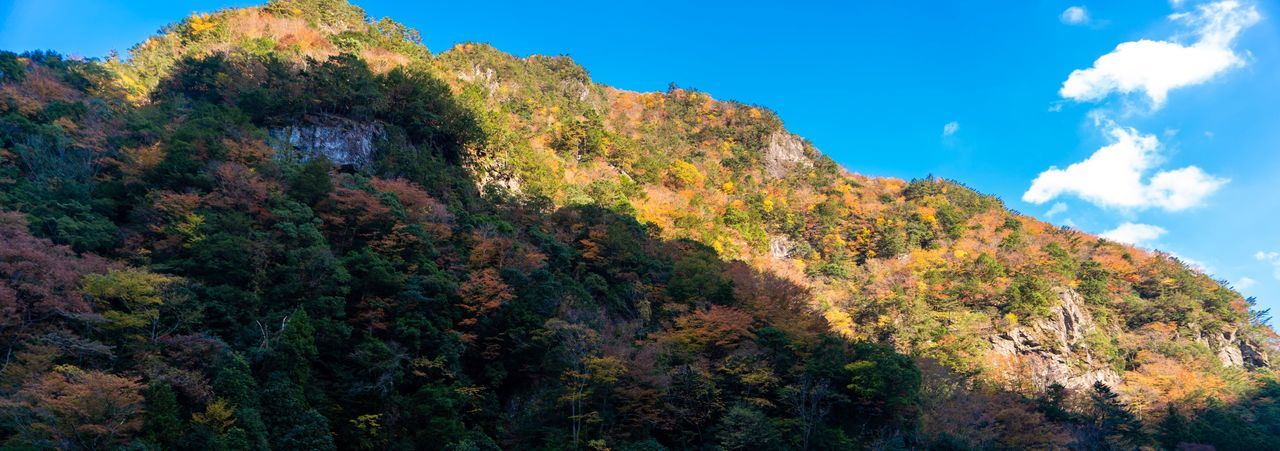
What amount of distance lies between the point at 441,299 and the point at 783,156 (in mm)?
50041

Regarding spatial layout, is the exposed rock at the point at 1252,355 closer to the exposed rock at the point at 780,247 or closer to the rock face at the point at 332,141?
the exposed rock at the point at 780,247

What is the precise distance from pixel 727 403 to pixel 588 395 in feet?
16.2

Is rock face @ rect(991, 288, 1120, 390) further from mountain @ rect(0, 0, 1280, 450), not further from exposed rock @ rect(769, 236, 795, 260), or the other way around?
exposed rock @ rect(769, 236, 795, 260)

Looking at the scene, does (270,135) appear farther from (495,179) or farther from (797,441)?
(797,441)

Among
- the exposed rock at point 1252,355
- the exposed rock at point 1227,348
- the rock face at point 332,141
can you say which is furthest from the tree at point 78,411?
the exposed rock at point 1252,355

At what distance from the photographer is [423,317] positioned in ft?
63.5

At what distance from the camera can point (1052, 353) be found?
40.9 m

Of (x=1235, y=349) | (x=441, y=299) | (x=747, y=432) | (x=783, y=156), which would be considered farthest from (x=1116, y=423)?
(x=783, y=156)

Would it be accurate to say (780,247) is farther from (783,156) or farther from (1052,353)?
(1052,353)

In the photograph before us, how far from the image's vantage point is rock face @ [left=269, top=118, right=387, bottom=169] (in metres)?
27.6

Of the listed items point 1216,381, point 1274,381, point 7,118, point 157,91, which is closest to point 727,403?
point 7,118

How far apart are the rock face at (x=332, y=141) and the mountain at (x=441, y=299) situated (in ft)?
0.44

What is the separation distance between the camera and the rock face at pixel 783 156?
62531 millimetres

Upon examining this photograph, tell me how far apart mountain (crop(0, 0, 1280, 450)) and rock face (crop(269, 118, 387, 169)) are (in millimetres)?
135
